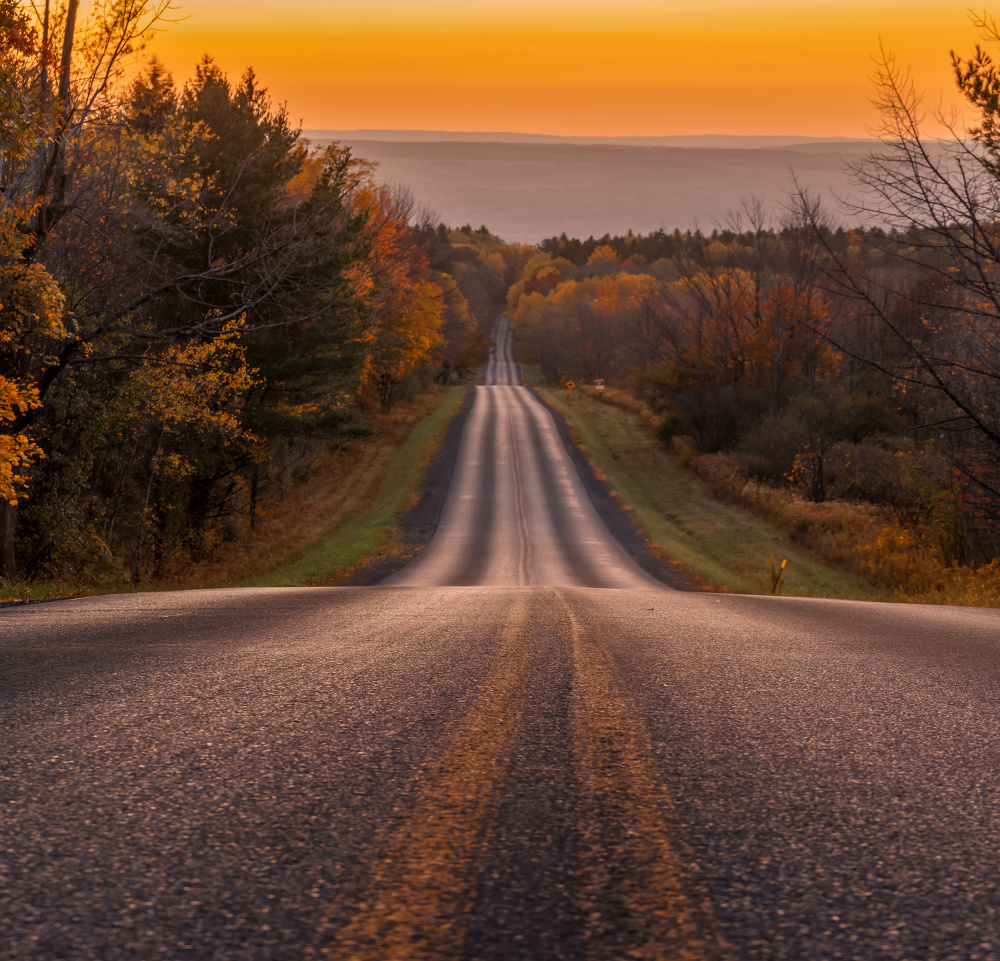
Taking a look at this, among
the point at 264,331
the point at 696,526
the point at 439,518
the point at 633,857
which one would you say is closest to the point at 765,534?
the point at 696,526

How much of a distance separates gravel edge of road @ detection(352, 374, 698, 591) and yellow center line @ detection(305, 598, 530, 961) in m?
19.9

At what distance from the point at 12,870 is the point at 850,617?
8037 mm

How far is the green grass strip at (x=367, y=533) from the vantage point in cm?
2623

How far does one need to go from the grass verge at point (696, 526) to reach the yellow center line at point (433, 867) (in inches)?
786

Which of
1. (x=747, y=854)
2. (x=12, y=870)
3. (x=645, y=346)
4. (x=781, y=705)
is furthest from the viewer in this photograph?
(x=645, y=346)

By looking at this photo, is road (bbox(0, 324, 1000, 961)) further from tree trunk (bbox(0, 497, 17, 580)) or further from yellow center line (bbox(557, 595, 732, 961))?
tree trunk (bbox(0, 497, 17, 580))

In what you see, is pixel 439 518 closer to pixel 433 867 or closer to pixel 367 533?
pixel 367 533

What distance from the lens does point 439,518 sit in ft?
119

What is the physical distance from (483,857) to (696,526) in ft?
114

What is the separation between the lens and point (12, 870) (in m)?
1.92

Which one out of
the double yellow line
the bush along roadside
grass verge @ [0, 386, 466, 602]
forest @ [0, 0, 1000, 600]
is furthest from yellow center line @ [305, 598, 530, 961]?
the bush along roadside

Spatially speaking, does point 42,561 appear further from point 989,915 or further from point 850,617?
point 989,915

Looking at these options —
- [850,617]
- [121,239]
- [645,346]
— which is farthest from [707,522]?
[645,346]

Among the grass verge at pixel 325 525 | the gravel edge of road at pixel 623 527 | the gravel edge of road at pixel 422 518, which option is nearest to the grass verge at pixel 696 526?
the gravel edge of road at pixel 623 527
